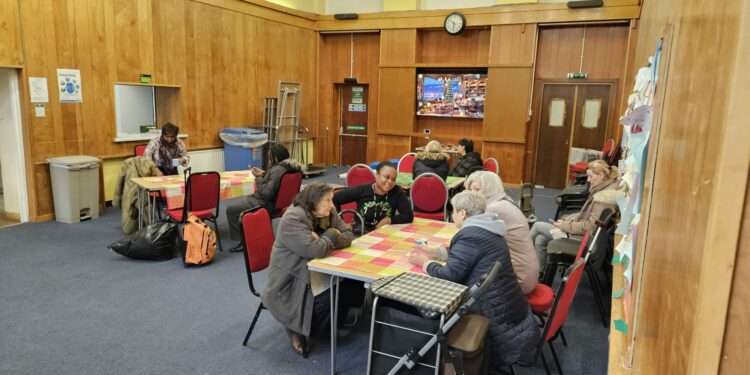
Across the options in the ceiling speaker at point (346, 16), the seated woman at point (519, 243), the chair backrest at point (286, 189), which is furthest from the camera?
the ceiling speaker at point (346, 16)

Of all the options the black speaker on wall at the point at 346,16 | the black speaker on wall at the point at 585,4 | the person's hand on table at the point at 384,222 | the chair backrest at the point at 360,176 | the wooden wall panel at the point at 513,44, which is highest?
the black speaker on wall at the point at 346,16

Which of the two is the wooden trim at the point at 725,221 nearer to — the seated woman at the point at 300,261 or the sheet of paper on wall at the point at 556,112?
the seated woman at the point at 300,261

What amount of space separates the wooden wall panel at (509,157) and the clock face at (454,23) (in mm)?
2330

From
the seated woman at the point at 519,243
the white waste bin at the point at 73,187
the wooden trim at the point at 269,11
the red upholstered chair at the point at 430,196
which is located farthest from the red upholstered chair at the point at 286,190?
the wooden trim at the point at 269,11

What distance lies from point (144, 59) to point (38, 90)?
164 centimetres

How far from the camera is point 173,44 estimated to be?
7785 mm

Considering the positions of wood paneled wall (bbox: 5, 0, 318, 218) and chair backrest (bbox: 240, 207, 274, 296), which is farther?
→ wood paneled wall (bbox: 5, 0, 318, 218)

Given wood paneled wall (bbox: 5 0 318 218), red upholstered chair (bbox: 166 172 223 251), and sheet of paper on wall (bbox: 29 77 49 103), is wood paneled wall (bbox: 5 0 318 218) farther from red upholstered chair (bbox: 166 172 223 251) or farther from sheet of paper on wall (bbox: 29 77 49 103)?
red upholstered chair (bbox: 166 172 223 251)

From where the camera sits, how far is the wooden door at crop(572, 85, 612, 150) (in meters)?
8.91

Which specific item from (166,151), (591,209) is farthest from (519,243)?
(166,151)

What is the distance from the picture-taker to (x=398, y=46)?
33.2 feet

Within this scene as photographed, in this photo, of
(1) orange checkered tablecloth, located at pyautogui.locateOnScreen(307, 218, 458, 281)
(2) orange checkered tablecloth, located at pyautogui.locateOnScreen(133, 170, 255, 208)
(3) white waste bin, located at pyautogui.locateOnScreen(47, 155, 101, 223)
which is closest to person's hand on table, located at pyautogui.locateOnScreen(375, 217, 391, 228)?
(1) orange checkered tablecloth, located at pyautogui.locateOnScreen(307, 218, 458, 281)

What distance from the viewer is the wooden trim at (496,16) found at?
27.4 feet

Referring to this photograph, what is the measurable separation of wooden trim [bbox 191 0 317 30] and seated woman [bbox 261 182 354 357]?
6.66 meters
